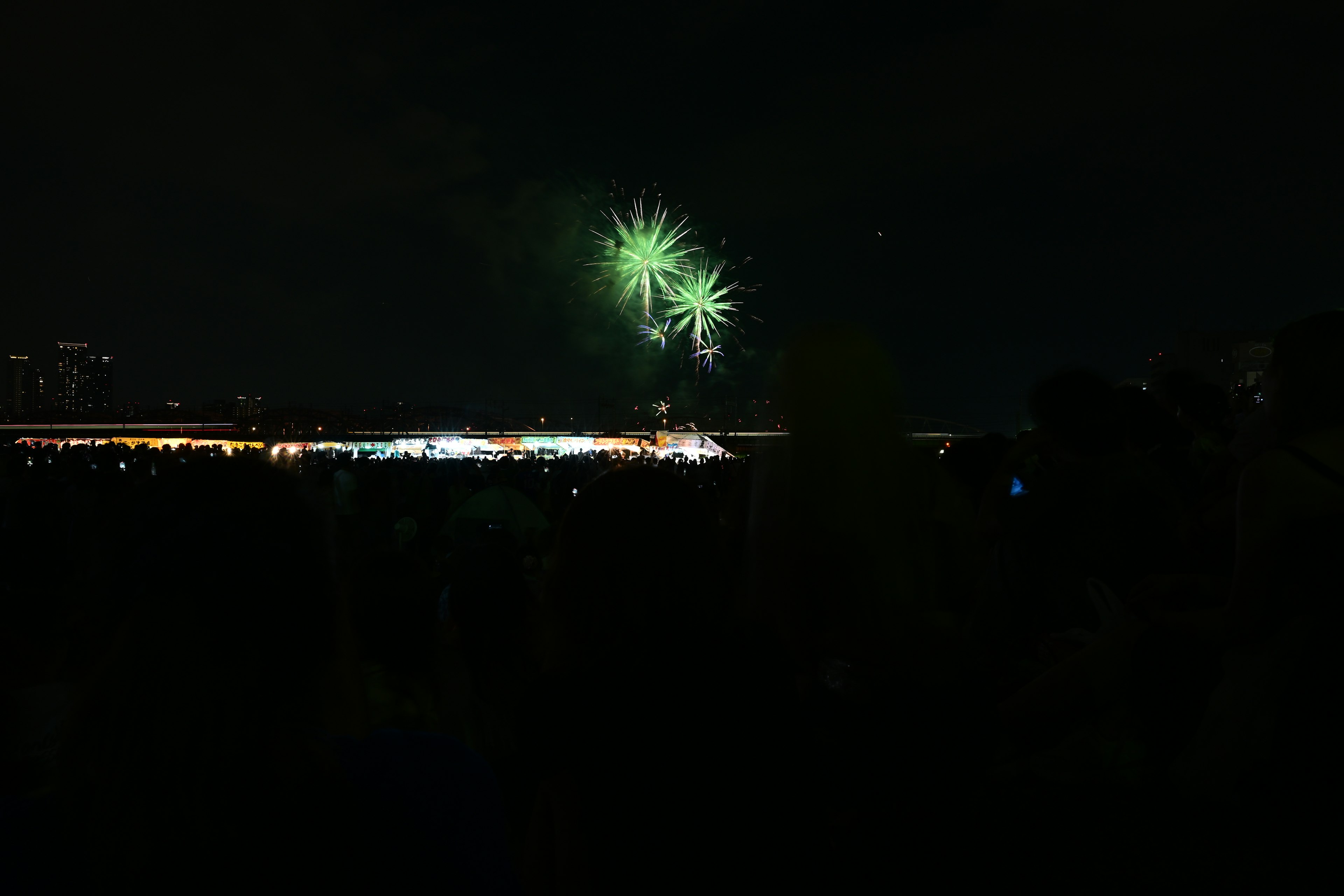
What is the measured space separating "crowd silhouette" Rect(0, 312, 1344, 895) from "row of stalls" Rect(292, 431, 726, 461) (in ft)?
119

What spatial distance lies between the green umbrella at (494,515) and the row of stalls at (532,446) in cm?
2782

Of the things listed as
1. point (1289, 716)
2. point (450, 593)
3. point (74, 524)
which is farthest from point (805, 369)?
point (74, 524)

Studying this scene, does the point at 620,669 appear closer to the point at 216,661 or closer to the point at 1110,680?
the point at 216,661

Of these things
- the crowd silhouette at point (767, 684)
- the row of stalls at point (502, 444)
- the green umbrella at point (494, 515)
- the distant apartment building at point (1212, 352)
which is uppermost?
the distant apartment building at point (1212, 352)

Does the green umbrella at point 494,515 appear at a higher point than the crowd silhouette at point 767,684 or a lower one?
lower

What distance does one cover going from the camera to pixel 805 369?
1.79 metres

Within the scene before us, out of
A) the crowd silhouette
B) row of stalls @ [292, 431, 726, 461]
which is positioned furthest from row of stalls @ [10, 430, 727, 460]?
the crowd silhouette

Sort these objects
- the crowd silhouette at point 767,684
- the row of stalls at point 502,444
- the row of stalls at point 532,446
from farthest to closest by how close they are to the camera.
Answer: the row of stalls at point 532,446, the row of stalls at point 502,444, the crowd silhouette at point 767,684

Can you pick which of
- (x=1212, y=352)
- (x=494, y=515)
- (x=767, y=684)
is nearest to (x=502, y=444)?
(x=1212, y=352)

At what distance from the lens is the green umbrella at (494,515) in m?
10.4

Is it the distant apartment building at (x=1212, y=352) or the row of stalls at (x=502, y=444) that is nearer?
Answer: the distant apartment building at (x=1212, y=352)

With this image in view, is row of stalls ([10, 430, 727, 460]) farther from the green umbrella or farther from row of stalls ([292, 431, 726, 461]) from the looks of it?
the green umbrella

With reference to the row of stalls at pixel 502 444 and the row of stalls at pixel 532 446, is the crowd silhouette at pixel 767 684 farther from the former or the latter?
the row of stalls at pixel 532 446

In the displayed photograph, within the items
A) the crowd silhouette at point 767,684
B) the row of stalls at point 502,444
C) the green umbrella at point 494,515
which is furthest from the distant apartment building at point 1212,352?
the crowd silhouette at point 767,684
